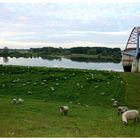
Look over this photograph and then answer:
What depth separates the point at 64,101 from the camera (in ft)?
79.5

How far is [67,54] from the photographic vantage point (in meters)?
168

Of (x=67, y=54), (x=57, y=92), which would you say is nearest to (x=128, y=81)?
(x=57, y=92)

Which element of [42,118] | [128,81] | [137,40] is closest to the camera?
[42,118]

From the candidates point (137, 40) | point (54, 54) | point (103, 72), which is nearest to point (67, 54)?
point (54, 54)

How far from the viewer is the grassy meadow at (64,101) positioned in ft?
42.9

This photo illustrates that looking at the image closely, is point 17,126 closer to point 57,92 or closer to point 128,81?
point 57,92

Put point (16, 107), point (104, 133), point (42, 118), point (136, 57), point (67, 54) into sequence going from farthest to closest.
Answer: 1. point (67, 54)
2. point (136, 57)
3. point (16, 107)
4. point (42, 118)
5. point (104, 133)

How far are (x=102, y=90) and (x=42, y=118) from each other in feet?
34.4

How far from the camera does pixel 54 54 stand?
174625mm

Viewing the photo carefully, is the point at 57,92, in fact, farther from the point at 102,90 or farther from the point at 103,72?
the point at 103,72

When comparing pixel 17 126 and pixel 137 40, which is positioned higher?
pixel 137 40

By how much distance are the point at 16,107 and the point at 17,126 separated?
5816mm

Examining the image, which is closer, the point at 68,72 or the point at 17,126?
the point at 17,126

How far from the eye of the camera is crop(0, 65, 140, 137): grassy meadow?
13.1 metres
